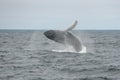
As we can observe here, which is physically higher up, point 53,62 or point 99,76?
point 99,76

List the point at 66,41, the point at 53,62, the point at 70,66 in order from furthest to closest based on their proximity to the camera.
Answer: the point at 66,41, the point at 53,62, the point at 70,66

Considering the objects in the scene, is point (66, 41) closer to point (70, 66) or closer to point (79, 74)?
point (70, 66)

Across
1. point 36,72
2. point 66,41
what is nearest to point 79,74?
point 36,72

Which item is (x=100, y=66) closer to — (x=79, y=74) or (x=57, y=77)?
(x=79, y=74)

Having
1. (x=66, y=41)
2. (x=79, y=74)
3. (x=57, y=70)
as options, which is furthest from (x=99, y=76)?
(x=66, y=41)

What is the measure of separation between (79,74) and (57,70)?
143cm

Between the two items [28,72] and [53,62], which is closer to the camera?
[28,72]

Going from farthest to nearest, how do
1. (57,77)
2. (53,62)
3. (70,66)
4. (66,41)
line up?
1. (66,41)
2. (53,62)
3. (70,66)
4. (57,77)

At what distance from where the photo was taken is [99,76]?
50.5 ft

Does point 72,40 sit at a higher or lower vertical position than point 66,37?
lower

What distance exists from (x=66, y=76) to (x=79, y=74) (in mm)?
801

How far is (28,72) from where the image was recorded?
53.9ft

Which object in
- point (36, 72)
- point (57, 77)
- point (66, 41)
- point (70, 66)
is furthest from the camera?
point (66, 41)

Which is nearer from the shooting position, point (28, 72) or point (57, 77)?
point (57, 77)
